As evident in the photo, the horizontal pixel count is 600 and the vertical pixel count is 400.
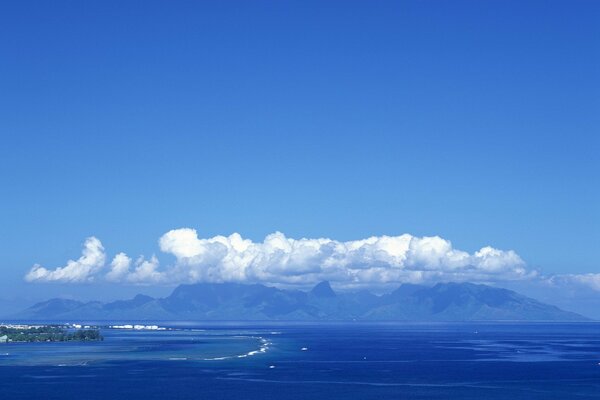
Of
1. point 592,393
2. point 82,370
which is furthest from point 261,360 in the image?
point 592,393

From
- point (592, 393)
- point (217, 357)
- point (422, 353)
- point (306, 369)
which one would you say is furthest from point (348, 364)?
point (592, 393)

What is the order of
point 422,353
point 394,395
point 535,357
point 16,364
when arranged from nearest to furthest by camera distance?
point 394,395, point 16,364, point 535,357, point 422,353

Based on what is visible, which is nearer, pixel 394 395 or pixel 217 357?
pixel 394 395

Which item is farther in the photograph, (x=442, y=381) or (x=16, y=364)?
(x=16, y=364)

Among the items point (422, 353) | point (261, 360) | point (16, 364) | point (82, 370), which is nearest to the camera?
point (82, 370)

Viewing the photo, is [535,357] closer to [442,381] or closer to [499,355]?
[499,355]

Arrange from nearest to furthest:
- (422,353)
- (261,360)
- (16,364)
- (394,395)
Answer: (394,395) < (16,364) < (261,360) < (422,353)

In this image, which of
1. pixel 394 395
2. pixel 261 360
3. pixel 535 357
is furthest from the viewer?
pixel 535 357

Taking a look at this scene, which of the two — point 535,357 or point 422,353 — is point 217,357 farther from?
point 535,357
